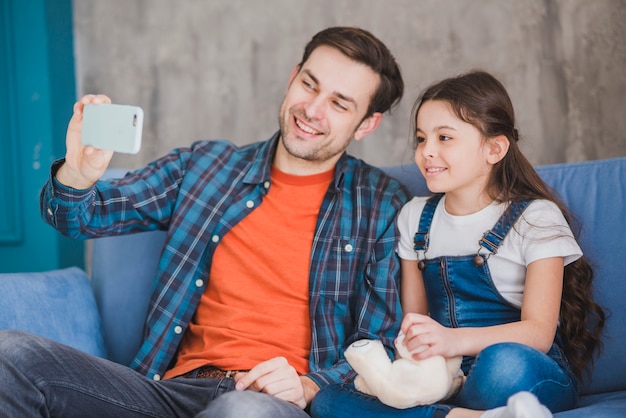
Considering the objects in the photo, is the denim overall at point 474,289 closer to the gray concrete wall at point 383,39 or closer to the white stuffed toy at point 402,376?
the white stuffed toy at point 402,376

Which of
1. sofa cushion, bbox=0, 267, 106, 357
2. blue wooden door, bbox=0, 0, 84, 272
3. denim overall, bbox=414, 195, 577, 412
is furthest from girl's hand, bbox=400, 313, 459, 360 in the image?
blue wooden door, bbox=0, 0, 84, 272

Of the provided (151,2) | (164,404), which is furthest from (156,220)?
(151,2)

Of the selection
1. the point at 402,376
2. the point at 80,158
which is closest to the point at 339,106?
the point at 80,158

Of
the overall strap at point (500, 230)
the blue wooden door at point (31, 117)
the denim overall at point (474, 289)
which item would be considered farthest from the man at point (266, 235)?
the blue wooden door at point (31, 117)

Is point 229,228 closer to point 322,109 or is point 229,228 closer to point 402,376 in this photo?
point 322,109

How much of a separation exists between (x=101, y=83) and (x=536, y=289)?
187cm

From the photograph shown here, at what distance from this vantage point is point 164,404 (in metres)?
1.39

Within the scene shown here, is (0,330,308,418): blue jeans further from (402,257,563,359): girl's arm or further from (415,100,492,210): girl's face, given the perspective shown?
(415,100,492,210): girl's face

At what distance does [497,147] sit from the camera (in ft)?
5.18

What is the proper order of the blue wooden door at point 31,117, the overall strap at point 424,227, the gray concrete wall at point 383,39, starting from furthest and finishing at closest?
1. the blue wooden door at point 31,117
2. the gray concrete wall at point 383,39
3. the overall strap at point 424,227

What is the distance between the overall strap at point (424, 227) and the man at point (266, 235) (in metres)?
0.07

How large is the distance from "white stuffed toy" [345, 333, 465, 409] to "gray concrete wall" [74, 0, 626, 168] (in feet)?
4.27

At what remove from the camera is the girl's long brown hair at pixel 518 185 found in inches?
60.0

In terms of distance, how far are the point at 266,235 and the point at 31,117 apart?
136 centimetres
